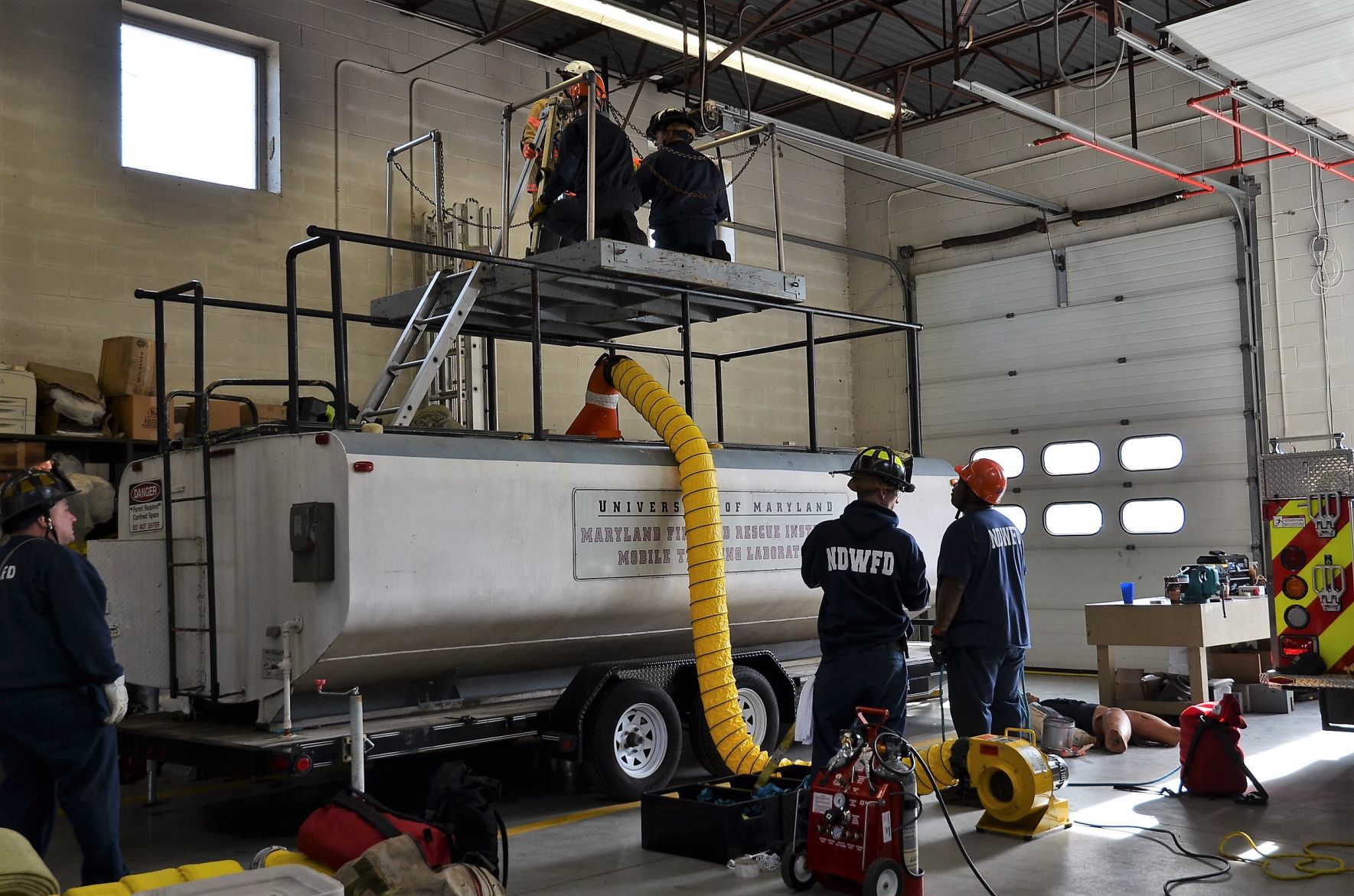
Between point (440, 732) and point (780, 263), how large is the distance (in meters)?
4.43

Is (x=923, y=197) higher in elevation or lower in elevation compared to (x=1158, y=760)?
higher

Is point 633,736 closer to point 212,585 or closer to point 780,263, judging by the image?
point 212,585

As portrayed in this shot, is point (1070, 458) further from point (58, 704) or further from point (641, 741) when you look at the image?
point (58, 704)

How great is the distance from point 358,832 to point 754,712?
15.9 feet

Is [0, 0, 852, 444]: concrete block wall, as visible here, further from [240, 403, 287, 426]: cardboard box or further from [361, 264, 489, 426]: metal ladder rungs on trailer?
[361, 264, 489, 426]: metal ladder rungs on trailer

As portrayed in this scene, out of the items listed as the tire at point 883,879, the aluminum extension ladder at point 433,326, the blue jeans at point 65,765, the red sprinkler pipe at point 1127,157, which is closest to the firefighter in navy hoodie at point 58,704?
the blue jeans at point 65,765

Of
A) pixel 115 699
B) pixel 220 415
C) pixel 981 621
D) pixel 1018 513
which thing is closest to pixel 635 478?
pixel 981 621

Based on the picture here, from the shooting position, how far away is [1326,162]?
14.3m

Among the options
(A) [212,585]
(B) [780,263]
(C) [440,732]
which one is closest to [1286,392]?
(B) [780,263]

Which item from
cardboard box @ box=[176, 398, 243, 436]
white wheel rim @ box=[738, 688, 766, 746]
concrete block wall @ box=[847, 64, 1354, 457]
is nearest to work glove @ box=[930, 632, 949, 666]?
white wheel rim @ box=[738, 688, 766, 746]

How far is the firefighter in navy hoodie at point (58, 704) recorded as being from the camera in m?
5.57

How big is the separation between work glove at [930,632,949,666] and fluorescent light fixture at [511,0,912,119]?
6.46 meters

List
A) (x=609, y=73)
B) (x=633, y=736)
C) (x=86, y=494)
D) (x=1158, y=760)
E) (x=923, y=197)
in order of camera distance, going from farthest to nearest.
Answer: (x=923, y=197)
(x=609, y=73)
(x=86, y=494)
(x=1158, y=760)
(x=633, y=736)

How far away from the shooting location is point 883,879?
5.50 meters
